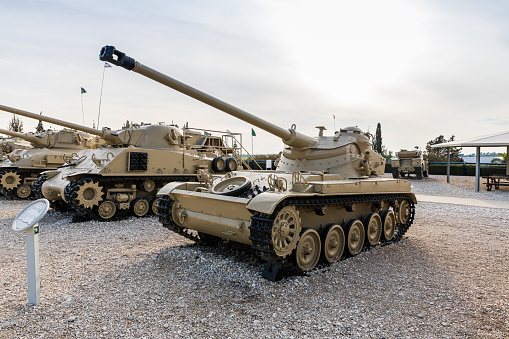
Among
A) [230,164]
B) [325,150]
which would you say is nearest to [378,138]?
[230,164]

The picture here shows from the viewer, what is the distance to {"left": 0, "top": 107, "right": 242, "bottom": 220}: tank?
10688mm

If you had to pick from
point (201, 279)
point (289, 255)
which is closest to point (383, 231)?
point (289, 255)

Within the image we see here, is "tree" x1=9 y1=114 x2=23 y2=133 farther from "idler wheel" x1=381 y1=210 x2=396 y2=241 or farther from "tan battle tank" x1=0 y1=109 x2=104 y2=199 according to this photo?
"idler wheel" x1=381 y1=210 x2=396 y2=241

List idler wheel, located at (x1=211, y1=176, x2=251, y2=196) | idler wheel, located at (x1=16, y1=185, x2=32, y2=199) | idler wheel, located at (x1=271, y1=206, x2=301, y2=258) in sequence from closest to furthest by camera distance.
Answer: idler wheel, located at (x1=271, y1=206, x2=301, y2=258) < idler wheel, located at (x1=211, y1=176, x2=251, y2=196) < idler wheel, located at (x1=16, y1=185, x2=32, y2=199)

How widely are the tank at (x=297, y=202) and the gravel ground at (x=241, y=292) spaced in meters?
0.45

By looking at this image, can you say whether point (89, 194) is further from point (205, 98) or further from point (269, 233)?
point (269, 233)

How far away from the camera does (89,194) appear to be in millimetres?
10695

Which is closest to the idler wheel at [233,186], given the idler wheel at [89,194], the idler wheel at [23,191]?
the idler wheel at [89,194]

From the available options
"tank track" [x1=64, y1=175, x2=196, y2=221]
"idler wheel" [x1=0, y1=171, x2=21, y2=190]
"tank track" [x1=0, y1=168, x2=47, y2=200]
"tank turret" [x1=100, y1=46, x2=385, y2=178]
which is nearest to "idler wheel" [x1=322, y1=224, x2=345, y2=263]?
"tank turret" [x1=100, y1=46, x2=385, y2=178]

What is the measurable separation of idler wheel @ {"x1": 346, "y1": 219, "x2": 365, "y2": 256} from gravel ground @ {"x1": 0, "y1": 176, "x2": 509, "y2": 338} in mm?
237

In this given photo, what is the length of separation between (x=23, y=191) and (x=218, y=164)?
10.1 meters

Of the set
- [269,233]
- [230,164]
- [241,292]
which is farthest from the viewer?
[230,164]

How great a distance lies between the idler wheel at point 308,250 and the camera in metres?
6.01

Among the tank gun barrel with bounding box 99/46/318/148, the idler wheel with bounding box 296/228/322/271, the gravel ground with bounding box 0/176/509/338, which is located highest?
the tank gun barrel with bounding box 99/46/318/148
